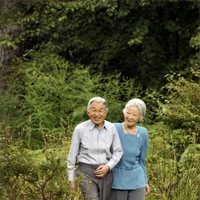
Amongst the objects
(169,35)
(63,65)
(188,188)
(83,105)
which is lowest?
(188,188)

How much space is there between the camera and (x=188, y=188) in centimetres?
723

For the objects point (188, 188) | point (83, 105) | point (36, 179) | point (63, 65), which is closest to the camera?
point (36, 179)

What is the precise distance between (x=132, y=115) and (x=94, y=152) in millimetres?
475

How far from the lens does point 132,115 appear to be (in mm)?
5742

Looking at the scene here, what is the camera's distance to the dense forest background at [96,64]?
10.2 m

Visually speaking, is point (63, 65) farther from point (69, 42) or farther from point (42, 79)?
point (69, 42)

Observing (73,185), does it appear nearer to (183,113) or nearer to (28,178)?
(28,178)

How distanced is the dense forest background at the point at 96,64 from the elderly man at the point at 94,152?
248 cm

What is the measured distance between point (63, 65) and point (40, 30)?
1.24 meters

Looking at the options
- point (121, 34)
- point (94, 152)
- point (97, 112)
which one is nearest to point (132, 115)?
point (97, 112)

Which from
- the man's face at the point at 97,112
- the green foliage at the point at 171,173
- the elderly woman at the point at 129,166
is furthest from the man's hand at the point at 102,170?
the green foliage at the point at 171,173

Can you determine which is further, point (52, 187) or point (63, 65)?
point (63, 65)

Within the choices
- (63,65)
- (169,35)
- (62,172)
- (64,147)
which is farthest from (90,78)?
(62,172)

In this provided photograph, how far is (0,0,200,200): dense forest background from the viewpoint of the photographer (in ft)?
33.6
